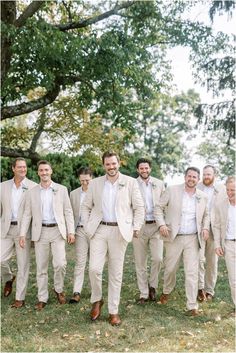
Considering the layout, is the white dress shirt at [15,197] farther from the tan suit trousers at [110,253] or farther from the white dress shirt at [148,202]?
the white dress shirt at [148,202]

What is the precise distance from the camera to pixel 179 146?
42219 mm

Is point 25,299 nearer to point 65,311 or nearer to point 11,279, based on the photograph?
point 11,279

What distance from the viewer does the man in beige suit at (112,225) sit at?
21.5 feet

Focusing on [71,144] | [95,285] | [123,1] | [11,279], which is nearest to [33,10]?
[123,1]

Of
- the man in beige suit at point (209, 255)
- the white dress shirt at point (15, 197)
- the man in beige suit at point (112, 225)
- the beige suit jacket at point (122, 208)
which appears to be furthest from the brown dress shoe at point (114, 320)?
the white dress shirt at point (15, 197)

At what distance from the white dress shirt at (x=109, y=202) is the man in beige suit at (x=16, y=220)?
1447mm

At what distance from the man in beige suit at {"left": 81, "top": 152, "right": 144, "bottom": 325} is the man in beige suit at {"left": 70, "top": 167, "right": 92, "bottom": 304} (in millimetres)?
890

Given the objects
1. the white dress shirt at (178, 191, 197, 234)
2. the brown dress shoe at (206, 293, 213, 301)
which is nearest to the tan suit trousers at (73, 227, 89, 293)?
the white dress shirt at (178, 191, 197, 234)

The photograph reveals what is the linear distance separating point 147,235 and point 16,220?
82.6 inches

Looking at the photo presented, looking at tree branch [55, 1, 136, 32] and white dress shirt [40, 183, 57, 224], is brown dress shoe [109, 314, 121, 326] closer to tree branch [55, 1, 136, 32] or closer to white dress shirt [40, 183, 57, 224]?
white dress shirt [40, 183, 57, 224]

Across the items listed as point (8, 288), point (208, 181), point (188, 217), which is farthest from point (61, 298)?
point (208, 181)

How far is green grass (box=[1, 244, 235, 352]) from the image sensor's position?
18.7ft

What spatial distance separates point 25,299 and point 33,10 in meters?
7.31

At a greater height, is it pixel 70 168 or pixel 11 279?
pixel 70 168
